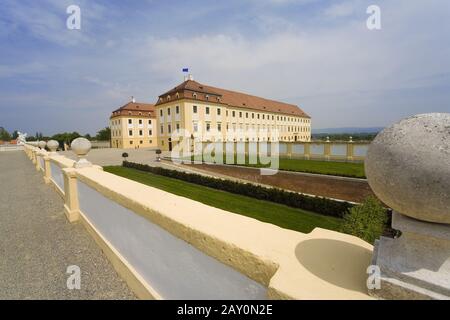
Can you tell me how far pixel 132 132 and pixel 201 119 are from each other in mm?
20168

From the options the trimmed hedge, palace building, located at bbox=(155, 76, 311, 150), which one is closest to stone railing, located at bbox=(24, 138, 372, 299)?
the trimmed hedge

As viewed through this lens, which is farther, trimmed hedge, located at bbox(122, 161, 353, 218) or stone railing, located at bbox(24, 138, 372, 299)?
trimmed hedge, located at bbox(122, 161, 353, 218)

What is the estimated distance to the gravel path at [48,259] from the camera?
332 centimetres

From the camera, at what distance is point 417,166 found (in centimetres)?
114

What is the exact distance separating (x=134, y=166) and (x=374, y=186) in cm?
2225

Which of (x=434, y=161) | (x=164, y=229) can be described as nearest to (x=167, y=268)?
(x=164, y=229)

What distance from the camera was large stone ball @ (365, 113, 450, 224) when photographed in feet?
3.63

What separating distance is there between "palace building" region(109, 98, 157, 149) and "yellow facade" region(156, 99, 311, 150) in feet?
35.3

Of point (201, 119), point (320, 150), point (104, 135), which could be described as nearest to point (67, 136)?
point (104, 135)

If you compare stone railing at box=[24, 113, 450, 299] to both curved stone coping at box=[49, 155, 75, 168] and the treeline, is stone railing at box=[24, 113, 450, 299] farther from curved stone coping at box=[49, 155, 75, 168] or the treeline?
the treeline

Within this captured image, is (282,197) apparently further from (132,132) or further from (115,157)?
(132,132)

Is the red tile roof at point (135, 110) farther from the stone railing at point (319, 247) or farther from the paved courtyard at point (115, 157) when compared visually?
the stone railing at point (319, 247)

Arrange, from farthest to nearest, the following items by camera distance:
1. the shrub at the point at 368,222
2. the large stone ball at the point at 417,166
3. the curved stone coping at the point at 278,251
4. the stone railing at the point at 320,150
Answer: the stone railing at the point at 320,150, the shrub at the point at 368,222, the curved stone coping at the point at 278,251, the large stone ball at the point at 417,166

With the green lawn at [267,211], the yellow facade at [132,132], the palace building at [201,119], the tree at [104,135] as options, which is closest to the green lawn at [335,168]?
the green lawn at [267,211]
